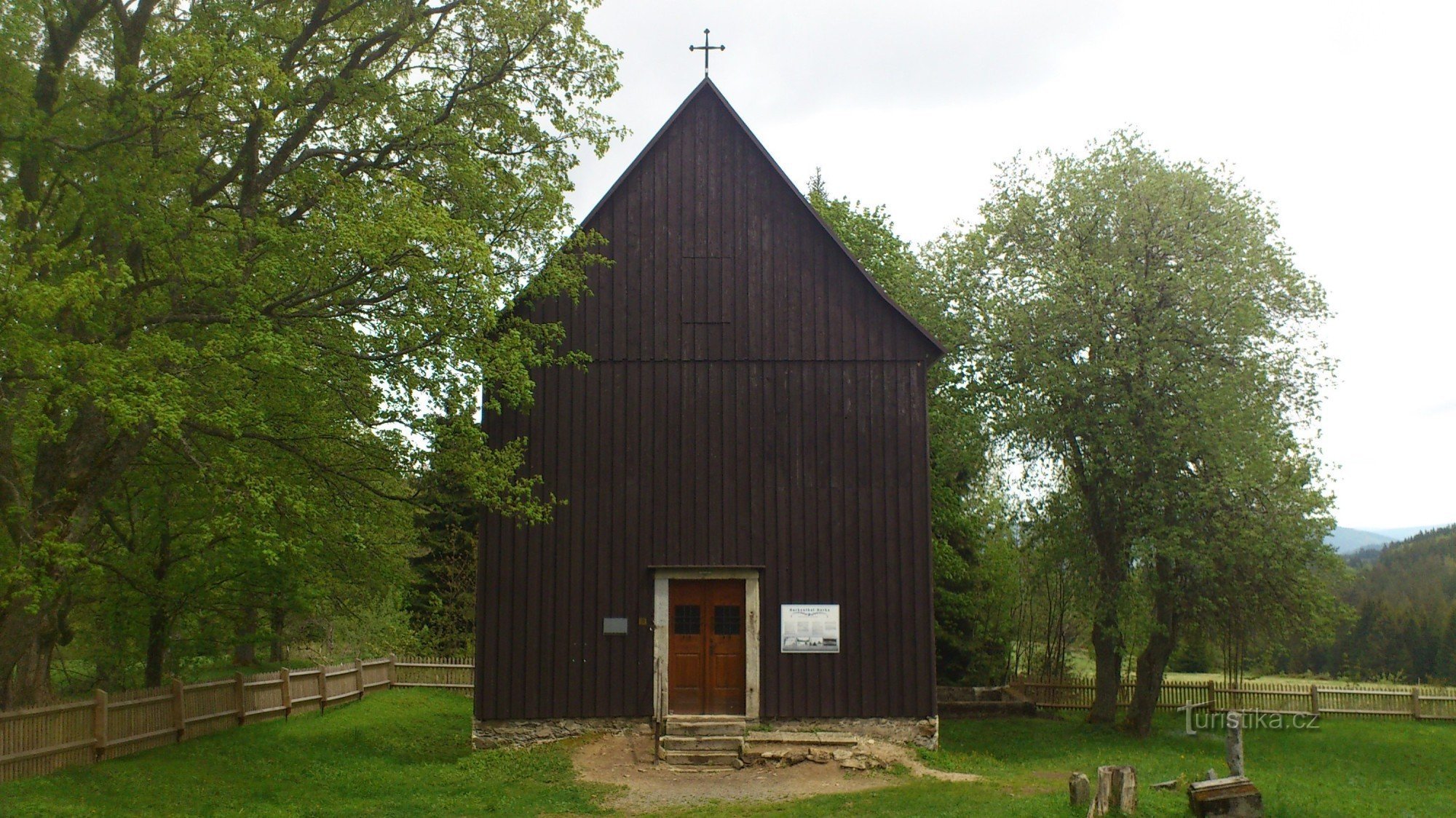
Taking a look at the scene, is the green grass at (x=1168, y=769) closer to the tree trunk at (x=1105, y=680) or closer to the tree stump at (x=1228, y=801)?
the tree stump at (x=1228, y=801)

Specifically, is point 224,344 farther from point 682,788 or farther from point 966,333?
point 966,333

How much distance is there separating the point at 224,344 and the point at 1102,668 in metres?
19.4

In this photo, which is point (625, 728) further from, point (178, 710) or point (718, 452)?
point (178, 710)

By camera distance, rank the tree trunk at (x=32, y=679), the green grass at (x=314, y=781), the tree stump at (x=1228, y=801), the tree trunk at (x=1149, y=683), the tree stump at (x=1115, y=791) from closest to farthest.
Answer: the tree stump at (x=1115, y=791) → the tree stump at (x=1228, y=801) → the green grass at (x=314, y=781) → the tree trunk at (x=32, y=679) → the tree trunk at (x=1149, y=683)

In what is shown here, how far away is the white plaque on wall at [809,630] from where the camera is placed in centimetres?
1672

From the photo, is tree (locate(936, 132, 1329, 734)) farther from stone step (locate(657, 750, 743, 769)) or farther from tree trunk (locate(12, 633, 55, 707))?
tree trunk (locate(12, 633, 55, 707))

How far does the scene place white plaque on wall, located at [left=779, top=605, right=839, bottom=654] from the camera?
16.7 metres

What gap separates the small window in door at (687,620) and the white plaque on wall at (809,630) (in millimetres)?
1297

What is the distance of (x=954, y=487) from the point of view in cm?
2738

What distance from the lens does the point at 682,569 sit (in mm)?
16859

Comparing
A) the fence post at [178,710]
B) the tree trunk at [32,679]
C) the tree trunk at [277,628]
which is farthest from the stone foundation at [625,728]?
the tree trunk at [32,679]

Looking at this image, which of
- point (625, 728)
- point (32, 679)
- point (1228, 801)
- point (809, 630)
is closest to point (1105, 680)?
point (809, 630)

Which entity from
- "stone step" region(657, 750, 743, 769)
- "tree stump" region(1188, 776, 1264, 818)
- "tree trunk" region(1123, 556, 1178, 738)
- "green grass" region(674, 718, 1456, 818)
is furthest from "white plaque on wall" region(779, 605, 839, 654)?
"tree trunk" region(1123, 556, 1178, 738)

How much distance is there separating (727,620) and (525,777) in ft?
13.0
